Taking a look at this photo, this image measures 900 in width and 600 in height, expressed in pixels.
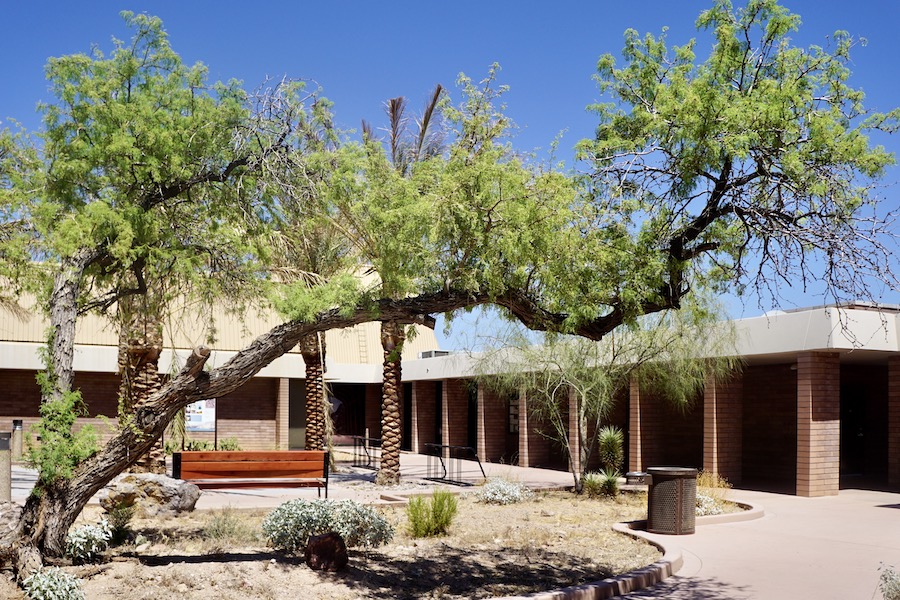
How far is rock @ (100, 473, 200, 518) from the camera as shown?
13789 mm

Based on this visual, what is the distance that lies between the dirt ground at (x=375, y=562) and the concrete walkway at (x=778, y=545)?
2.63 feet

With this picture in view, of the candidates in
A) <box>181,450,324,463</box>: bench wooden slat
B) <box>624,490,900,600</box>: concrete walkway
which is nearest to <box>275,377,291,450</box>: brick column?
<box>181,450,324,463</box>: bench wooden slat

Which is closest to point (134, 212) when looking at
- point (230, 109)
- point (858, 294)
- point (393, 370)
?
point (230, 109)

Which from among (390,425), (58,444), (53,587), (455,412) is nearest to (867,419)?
(390,425)

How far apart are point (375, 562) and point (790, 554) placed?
5.21m

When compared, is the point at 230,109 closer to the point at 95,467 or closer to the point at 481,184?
the point at 481,184

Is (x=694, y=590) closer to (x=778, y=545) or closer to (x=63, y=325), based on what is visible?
(x=778, y=545)

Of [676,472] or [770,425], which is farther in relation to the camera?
[770,425]

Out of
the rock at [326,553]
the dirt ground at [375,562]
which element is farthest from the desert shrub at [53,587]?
the rock at [326,553]

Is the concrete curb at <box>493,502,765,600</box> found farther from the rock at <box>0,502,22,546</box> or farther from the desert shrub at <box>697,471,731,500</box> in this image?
the rock at <box>0,502,22,546</box>

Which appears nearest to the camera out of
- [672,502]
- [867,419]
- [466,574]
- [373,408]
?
[466,574]

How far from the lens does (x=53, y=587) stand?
305 inches

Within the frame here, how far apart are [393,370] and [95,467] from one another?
11917 mm

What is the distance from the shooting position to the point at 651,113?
909 centimetres
